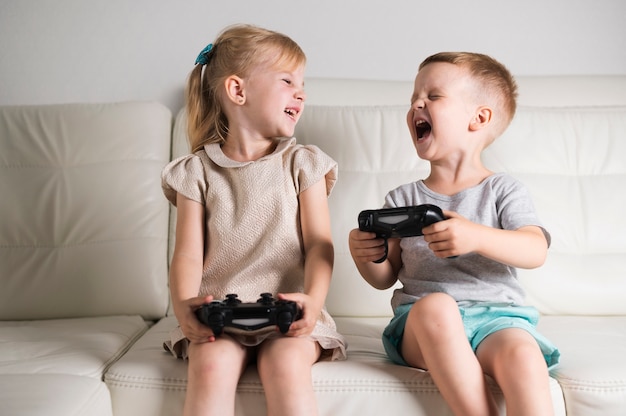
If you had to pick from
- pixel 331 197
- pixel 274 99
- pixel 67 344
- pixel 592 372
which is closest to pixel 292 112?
pixel 274 99

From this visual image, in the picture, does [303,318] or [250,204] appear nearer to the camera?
[303,318]

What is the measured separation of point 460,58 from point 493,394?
0.71 m

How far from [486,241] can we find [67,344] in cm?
88

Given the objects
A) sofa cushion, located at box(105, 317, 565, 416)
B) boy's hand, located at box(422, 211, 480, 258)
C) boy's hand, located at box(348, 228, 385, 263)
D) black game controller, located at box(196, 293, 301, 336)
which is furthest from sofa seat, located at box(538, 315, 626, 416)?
black game controller, located at box(196, 293, 301, 336)

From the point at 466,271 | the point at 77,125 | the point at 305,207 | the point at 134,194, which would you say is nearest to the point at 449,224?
the point at 466,271

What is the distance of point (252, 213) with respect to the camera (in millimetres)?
1489

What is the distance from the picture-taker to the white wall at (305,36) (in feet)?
7.25

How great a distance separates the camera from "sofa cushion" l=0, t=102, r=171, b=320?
6.05ft

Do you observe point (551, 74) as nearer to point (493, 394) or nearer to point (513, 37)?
point (513, 37)

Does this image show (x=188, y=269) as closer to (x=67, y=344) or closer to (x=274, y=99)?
(x=67, y=344)

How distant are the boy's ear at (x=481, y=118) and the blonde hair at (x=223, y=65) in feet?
A: 1.35

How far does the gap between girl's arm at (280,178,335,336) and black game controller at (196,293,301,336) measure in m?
0.04

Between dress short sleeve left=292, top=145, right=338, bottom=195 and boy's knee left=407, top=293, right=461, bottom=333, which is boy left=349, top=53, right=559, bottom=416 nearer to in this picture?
boy's knee left=407, top=293, right=461, bottom=333

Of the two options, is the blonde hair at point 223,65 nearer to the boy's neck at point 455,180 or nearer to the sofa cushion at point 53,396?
the boy's neck at point 455,180
